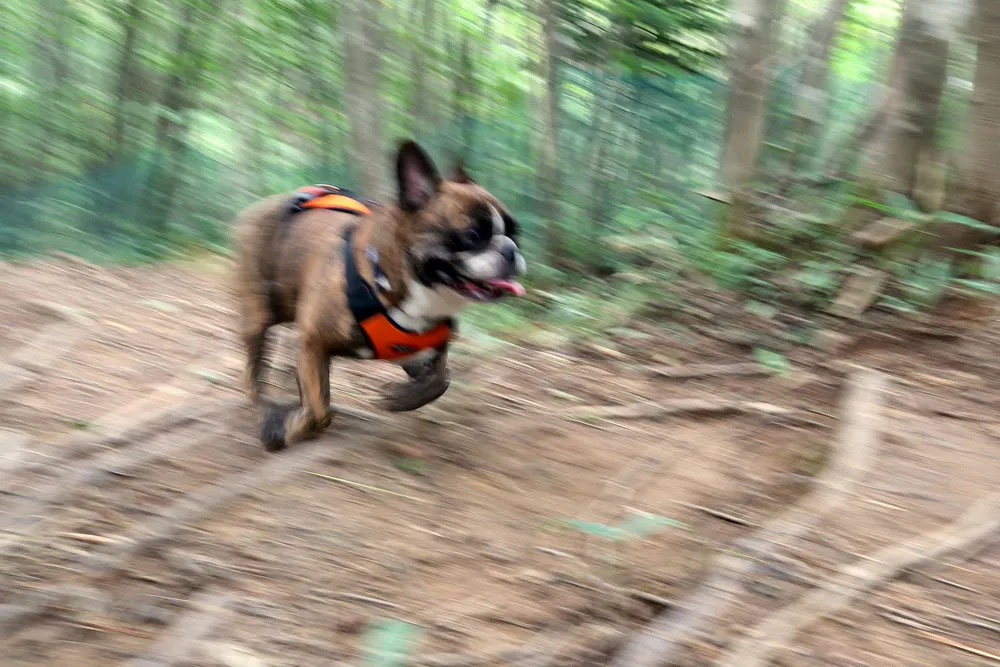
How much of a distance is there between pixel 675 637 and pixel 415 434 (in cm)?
214

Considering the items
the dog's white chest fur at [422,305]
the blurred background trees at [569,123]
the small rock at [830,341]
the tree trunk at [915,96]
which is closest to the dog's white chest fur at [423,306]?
the dog's white chest fur at [422,305]

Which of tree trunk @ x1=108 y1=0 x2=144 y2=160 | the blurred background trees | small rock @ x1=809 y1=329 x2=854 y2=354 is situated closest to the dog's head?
small rock @ x1=809 y1=329 x2=854 y2=354

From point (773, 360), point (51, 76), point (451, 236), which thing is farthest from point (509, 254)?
point (51, 76)

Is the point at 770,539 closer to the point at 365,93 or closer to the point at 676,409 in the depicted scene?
the point at 676,409

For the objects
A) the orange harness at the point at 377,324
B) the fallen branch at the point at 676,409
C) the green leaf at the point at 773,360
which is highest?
the orange harness at the point at 377,324

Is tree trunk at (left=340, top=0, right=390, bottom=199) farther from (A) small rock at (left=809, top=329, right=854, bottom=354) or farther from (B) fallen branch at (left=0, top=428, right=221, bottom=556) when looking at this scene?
(A) small rock at (left=809, top=329, right=854, bottom=354)

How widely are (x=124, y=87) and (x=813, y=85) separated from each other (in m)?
8.71

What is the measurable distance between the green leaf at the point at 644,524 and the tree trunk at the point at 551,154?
4689 millimetres

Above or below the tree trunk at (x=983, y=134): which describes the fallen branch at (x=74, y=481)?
below

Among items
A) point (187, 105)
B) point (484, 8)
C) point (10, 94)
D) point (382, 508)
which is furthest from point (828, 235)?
point (10, 94)

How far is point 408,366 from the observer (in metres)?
4.54

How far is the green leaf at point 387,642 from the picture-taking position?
2521mm

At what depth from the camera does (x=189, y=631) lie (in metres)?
2.56

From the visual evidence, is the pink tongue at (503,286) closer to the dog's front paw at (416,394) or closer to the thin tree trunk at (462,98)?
the dog's front paw at (416,394)
